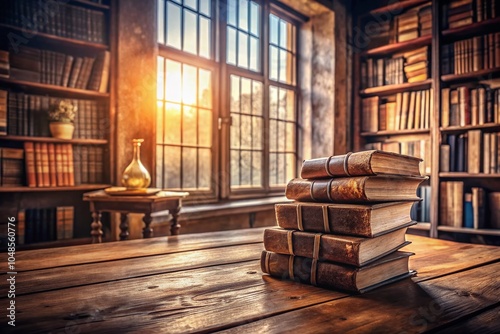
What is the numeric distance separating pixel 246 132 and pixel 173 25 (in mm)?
1199

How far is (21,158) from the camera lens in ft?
7.74

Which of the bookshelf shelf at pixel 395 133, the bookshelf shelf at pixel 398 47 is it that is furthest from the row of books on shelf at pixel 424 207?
the bookshelf shelf at pixel 398 47

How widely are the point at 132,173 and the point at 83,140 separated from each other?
52 cm

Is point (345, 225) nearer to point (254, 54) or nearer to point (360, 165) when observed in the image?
point (360, 165)

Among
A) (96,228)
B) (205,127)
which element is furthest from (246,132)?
(96,228)

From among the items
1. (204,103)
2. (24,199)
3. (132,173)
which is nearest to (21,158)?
(24,199)

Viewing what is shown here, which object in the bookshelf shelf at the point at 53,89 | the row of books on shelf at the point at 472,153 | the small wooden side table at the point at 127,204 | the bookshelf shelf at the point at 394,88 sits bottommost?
the small wooden side table at the point at 127,204

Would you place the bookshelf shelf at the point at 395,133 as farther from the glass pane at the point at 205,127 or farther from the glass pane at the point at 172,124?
the glass pane at the point at 172,124

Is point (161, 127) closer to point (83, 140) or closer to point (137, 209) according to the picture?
point (83, 140)

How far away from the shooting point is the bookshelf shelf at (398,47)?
369 centimetres

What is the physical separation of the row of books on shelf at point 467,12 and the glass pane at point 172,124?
2605mm

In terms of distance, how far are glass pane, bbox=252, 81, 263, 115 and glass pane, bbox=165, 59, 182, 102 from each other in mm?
897

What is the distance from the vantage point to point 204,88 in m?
3.51

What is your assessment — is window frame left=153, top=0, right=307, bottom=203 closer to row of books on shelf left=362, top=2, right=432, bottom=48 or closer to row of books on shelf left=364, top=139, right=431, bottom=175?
row of books on shelf left=362, top=2, right=432, bottom=48
